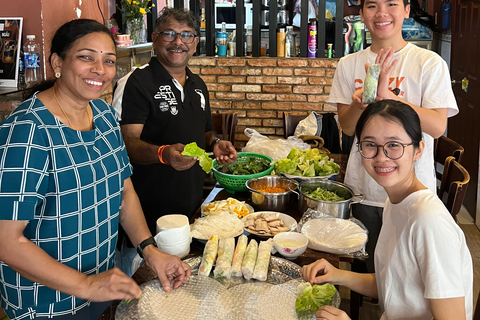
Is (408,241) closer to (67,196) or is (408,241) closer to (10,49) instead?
(67,196)

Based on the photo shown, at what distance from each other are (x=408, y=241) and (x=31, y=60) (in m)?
2.49

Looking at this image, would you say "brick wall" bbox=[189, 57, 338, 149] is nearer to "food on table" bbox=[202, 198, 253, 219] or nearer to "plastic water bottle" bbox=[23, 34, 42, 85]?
"plastic water bottle" bbox=[23, 34, 42, 85]

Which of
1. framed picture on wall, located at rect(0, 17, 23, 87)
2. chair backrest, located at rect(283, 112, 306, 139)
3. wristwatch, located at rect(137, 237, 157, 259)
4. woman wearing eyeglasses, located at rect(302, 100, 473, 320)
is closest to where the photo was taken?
woman wearing eyeglasses, located at rect(302, 100, 473, 320)

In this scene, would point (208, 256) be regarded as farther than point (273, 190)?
No

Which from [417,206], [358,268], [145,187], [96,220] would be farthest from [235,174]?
[417,206]

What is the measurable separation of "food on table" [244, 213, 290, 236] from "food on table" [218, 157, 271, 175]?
547 millimetres

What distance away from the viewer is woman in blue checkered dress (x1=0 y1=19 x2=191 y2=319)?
53.5 inches

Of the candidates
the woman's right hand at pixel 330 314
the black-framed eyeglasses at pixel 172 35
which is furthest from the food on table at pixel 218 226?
the black-framed eyeglasses at pixel 172 35

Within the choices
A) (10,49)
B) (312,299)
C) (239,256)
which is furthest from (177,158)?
(10,49)

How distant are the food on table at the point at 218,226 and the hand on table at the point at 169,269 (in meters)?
0.29

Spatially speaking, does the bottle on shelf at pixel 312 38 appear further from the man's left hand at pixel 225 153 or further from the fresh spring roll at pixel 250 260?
the fresh spring roll at pixel 250 260

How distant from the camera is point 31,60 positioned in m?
2.88

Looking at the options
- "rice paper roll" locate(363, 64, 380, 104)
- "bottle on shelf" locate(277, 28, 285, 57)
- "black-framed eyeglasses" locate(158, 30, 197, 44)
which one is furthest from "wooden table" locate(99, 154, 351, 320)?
"bottle on shelf" locate(277, 28, 285, 57)

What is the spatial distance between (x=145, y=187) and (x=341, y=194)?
104cm
